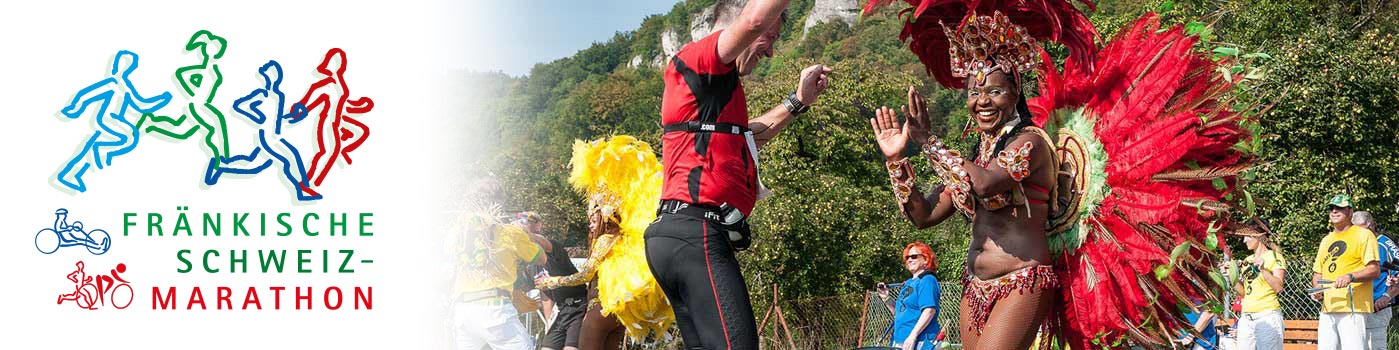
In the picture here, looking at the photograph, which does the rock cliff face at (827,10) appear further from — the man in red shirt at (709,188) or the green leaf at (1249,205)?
the man in red shirt at (709,188)

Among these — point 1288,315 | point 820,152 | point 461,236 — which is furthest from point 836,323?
point 820,152

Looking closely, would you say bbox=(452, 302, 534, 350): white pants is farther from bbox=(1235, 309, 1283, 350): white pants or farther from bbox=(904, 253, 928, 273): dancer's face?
bbox=(1235, 309, 1283, 350): white pants

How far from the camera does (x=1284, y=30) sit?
19922 mm

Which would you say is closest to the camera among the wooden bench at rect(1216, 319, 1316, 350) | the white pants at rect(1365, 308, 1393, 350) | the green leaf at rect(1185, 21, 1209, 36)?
the green leaf at rect(1185, 21, 1209, 36)

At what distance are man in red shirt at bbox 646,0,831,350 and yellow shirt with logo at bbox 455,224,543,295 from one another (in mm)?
4564

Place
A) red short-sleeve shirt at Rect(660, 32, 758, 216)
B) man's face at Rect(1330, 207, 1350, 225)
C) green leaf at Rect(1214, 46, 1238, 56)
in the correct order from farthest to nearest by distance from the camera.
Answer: man's face at Rect(1330, 207, 1350, 225) → green leaf at Rect(1214, 46, 1238, 56) → red short-sleeve shirt at Rect(660, 32, 758, 216)

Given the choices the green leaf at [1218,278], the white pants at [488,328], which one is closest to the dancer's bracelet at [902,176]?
the green leaf at [1218,278]

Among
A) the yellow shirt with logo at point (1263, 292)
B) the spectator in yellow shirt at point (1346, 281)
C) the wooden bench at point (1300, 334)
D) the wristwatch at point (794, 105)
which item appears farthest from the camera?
the wooden bench at point (1300, 334)

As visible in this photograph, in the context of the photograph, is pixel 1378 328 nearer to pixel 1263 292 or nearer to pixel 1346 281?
pixel 1346 281

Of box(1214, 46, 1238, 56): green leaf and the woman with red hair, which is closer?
box(1214, 46, 1238, 56): green leaf

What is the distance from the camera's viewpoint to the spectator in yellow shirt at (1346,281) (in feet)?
31.1

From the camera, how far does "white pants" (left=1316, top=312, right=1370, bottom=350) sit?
9.52m

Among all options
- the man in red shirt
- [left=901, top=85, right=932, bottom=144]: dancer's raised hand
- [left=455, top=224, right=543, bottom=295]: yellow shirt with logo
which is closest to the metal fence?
[left=455, top=224, right=543, bottom=295]: yellow shirt with logo

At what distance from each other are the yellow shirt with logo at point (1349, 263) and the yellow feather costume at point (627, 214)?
5742 mm
